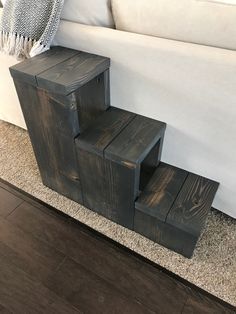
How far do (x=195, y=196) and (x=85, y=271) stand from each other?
0.55 m

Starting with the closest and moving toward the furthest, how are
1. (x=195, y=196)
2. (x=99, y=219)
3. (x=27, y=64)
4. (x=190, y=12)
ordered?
1. (x=190, y=12)
2. (x=27, y=64)
3. (x=195, y=196)
4. (x=99, y=219)

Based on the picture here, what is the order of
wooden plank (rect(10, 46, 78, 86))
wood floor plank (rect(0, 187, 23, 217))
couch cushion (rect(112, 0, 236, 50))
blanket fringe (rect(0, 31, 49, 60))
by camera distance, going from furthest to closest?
wood floor plank (rect(0, 187, 23, 217))
blanket fringe (rect(0, 31, 49, 60))
wooden plank (rect(10, 46, 78, 86))
couch cushion (rect(112, 0, 236, 50))

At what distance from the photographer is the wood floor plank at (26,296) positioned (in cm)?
94

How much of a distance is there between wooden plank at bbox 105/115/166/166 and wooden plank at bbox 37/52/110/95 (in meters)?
0.25

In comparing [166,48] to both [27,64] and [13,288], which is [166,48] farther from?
[13,288]

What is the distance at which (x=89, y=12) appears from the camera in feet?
3.38

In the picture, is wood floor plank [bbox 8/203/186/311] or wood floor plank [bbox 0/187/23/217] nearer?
wood floor plank [bbox 8/203/186/311]

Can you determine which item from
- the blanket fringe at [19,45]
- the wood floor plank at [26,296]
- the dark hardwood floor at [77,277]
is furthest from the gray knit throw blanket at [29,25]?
the wood floor plank at [26,296]

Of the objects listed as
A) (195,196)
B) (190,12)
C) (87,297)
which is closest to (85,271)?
(87,297)

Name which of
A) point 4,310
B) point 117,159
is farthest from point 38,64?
point 4,310

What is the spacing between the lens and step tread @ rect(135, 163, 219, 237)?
38.7 inches

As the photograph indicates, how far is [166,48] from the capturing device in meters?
0.90

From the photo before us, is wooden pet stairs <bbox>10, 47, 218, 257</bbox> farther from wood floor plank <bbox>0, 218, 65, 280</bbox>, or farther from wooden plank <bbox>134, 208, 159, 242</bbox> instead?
wood floor plank <bbox>0, 218, 65, 280</bbox>

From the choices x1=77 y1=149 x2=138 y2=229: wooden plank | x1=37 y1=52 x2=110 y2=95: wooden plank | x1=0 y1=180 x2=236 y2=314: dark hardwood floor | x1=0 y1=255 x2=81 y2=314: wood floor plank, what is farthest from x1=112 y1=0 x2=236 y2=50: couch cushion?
x1=0 y1=255 x2=81 y2=314: wood floor plank
